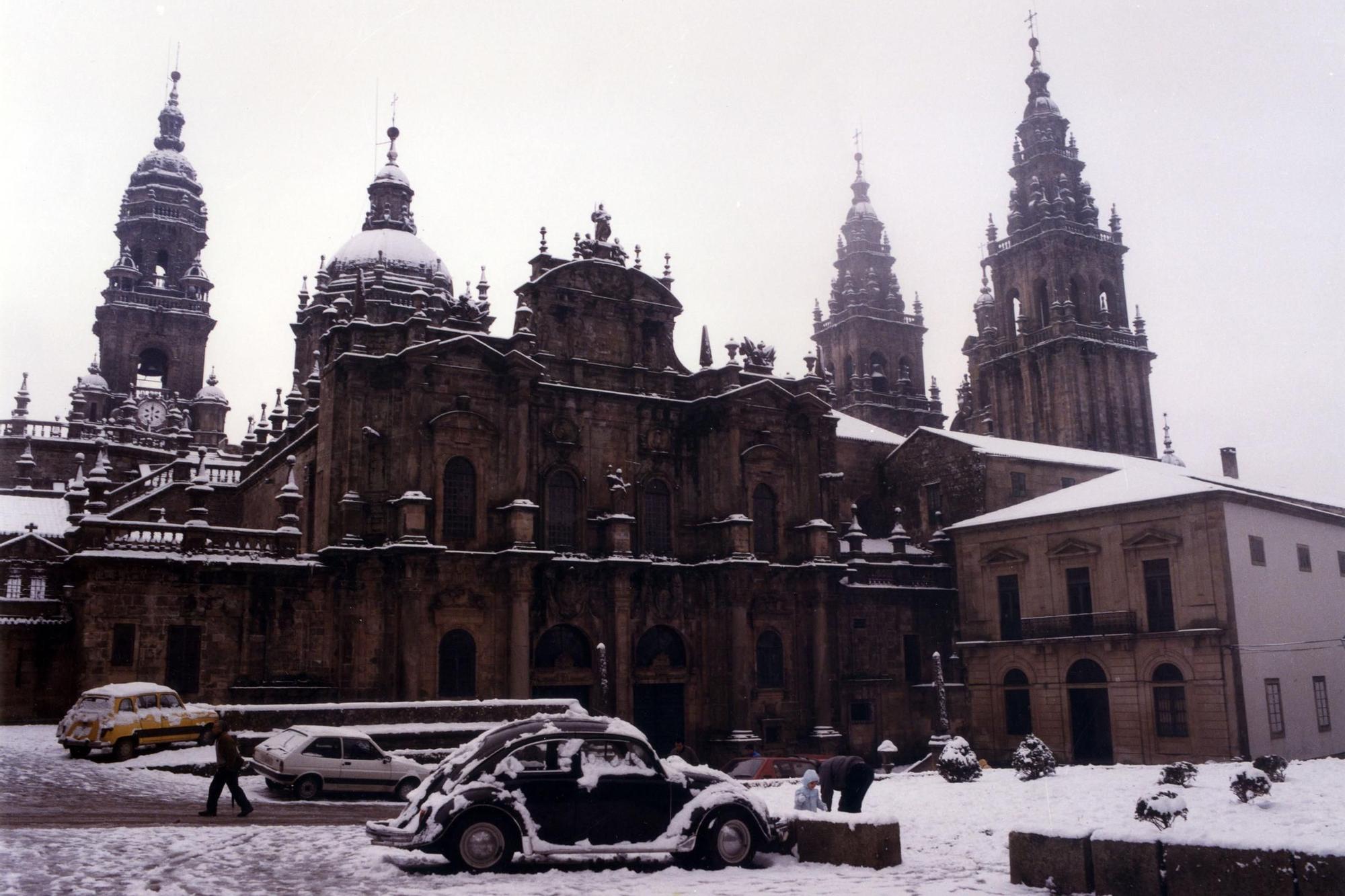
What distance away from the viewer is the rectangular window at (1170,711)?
3616cm

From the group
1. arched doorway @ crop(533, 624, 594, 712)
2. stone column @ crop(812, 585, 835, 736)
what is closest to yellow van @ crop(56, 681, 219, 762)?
arched doorway @ crop(533, 624, 594, 712)

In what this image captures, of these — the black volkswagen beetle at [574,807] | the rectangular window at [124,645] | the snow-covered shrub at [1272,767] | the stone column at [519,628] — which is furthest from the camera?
the stone column at [519,628]

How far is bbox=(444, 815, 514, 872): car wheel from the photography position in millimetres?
13164

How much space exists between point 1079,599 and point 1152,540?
12.1 feet

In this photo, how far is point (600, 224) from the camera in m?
42.3

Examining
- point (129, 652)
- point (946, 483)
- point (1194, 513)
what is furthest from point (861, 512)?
point (129, 652)

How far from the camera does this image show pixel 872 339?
74062 mm

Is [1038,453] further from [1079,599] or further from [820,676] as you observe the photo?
[820,676]

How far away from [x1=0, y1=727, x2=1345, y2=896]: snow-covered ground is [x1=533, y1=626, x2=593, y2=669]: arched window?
18.5m

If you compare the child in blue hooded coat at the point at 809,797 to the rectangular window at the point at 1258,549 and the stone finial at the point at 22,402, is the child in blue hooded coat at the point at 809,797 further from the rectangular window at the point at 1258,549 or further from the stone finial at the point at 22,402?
the stone finial at the point at 22,402

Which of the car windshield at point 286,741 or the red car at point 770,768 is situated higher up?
the car windshield at point 286,741

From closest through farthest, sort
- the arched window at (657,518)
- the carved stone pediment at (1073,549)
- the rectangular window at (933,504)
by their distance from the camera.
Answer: the carved stone pediment at (1073,549)
the arched window at (657,518)
the rectangular window at (933,504)

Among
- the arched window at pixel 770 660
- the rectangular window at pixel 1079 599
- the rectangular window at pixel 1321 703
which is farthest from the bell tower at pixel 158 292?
the rectangular window at pixel 1321 703

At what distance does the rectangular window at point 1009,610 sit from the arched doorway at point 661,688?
474 inches
